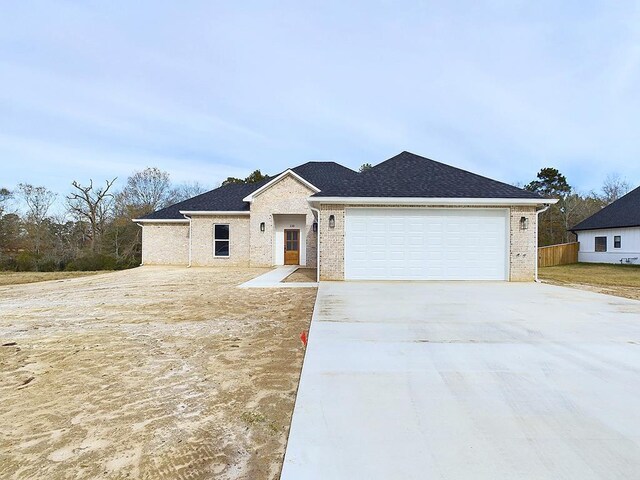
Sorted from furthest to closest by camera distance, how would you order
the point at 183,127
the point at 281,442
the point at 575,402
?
the point at 183,127, the point at 575,402, the point at 281,442

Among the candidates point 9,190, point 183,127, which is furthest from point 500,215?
point 9,190

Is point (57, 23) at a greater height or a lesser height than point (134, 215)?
greater

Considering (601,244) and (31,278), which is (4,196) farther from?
(601,244)

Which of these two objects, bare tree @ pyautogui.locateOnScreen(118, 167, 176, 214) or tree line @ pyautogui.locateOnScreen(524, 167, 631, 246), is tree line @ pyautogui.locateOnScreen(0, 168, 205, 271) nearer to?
bare tree @ pyautogui.locateOnScreen(118, 167, 176, 214)

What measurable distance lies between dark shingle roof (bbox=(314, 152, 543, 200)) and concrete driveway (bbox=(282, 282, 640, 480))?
5.96m

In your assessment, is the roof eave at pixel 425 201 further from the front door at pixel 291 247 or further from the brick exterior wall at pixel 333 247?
the front door at pixel 291 247

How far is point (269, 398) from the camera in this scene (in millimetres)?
3074

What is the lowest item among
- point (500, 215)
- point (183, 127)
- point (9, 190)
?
point (500, 215)

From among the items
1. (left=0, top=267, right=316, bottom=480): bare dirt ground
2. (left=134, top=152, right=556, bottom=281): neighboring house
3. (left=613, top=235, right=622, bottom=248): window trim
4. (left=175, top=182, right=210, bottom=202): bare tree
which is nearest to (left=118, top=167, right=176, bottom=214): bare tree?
(left=175, top=182, right=210, bottom=202): bare tree

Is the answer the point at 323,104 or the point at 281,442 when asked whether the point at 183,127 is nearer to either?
the point at 323,104

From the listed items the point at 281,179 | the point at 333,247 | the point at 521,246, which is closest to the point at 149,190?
the point at 281,179

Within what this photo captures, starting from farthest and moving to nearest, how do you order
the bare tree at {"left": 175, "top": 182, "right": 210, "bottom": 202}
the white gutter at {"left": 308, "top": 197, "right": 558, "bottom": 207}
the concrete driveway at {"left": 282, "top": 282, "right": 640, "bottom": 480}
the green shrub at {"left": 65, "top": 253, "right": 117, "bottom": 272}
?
the bare tree at {"left": 175, "top": 182, "right": 210, "bottom": 202} → the green shrub at {"left": 65, "top": 253, "right": 117, "bottom": 272} → the white gutter at {"left": 308, "top": 197, "right": 558, "bottom": 207} → the concrete driveway at {"left": 282, "top": 282, "right": 640, "bottom": 480}

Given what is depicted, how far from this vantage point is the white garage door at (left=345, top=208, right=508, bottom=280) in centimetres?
1112

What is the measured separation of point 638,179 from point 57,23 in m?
48.2
